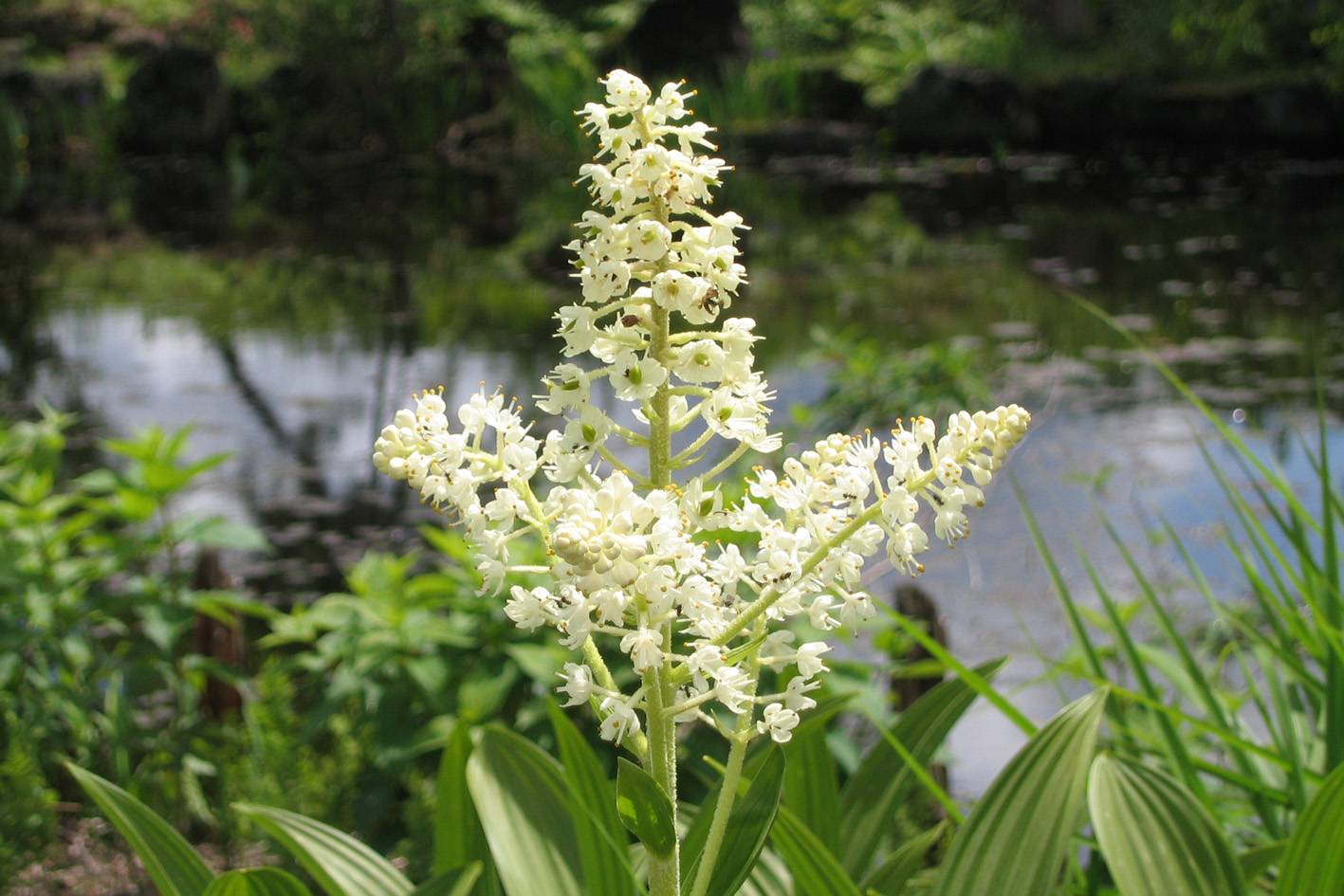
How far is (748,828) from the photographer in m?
1.12

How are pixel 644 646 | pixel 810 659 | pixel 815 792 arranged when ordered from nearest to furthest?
pixel 644 646, pixel 810 659, pixel 815 792

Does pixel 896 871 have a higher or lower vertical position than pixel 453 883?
lower

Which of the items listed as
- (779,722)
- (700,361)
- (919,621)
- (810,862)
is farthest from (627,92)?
(919,621)

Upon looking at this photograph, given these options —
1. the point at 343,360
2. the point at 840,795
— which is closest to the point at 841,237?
the point at 343,360

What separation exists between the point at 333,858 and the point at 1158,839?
3.15 feet

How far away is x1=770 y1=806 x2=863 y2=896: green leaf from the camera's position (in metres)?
1.22

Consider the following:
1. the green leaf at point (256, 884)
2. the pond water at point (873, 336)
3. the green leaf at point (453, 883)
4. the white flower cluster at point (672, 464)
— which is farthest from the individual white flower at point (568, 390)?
the pond water at point (873, 336)

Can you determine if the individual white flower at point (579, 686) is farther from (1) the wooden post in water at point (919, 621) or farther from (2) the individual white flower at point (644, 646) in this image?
(1) the wooden post in water at point (919, 621)

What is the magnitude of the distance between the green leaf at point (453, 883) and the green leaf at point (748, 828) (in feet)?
0.74

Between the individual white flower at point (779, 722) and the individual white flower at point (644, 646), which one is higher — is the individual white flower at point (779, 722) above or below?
below

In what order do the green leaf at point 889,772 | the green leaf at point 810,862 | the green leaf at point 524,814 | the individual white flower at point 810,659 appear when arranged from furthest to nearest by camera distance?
1. the green leaf at point 889,772
2. the green leaf at point 524,814
3. the green leaf at point 810,862
4. the individual white flower at point 810,659

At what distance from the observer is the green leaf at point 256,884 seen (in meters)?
1.17

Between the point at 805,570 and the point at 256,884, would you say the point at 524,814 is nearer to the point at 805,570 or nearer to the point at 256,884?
the point at 256,884

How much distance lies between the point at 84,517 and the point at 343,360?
483cm
